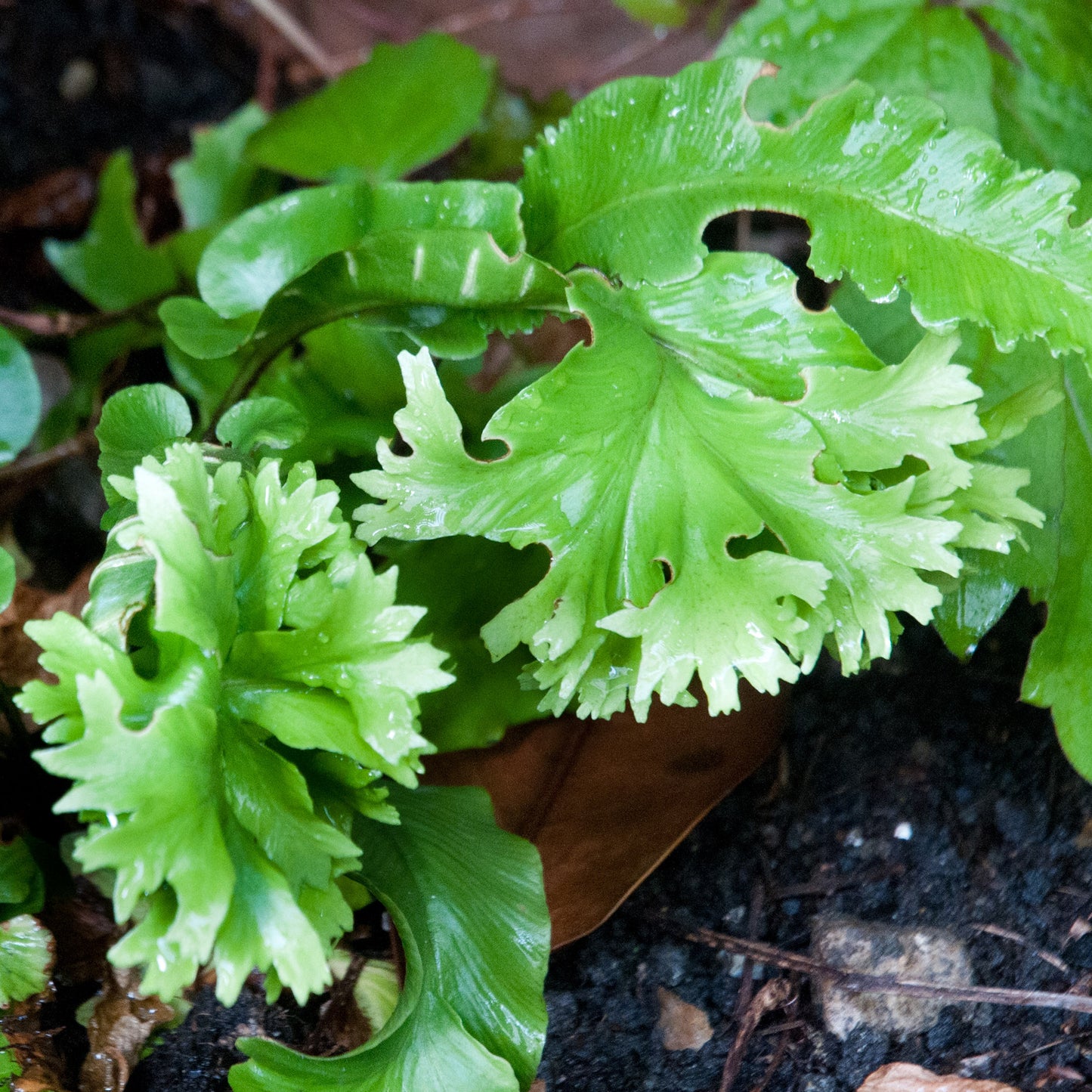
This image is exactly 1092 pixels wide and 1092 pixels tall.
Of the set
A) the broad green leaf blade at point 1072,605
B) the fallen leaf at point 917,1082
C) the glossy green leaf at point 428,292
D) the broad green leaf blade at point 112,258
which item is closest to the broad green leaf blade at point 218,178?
the broad green leaf blade at point 112,258

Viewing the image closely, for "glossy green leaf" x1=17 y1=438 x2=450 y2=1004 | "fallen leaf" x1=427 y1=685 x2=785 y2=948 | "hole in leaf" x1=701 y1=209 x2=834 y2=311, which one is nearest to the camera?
"glossy green leaf" x1=17 y1=438 x2=450 y2=1004

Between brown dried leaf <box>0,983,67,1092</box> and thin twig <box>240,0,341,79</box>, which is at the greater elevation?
thin twig <box>240,0,341,79</box>

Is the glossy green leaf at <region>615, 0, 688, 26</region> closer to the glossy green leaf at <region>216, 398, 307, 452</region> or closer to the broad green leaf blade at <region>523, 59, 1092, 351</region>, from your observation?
the broad green leaf blade at <region>523, 59, 1092, 351</region>

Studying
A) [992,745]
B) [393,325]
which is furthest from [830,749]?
[393,325]

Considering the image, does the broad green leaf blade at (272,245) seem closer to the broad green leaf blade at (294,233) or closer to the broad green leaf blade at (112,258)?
the broad green leaf blade at (294,233)

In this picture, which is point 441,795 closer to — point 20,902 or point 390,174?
point 20,902

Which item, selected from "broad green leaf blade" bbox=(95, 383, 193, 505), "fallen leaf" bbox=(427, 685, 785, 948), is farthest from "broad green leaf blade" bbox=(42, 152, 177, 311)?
"fallen leaf" bbox=(427, 685, 785, 948)
